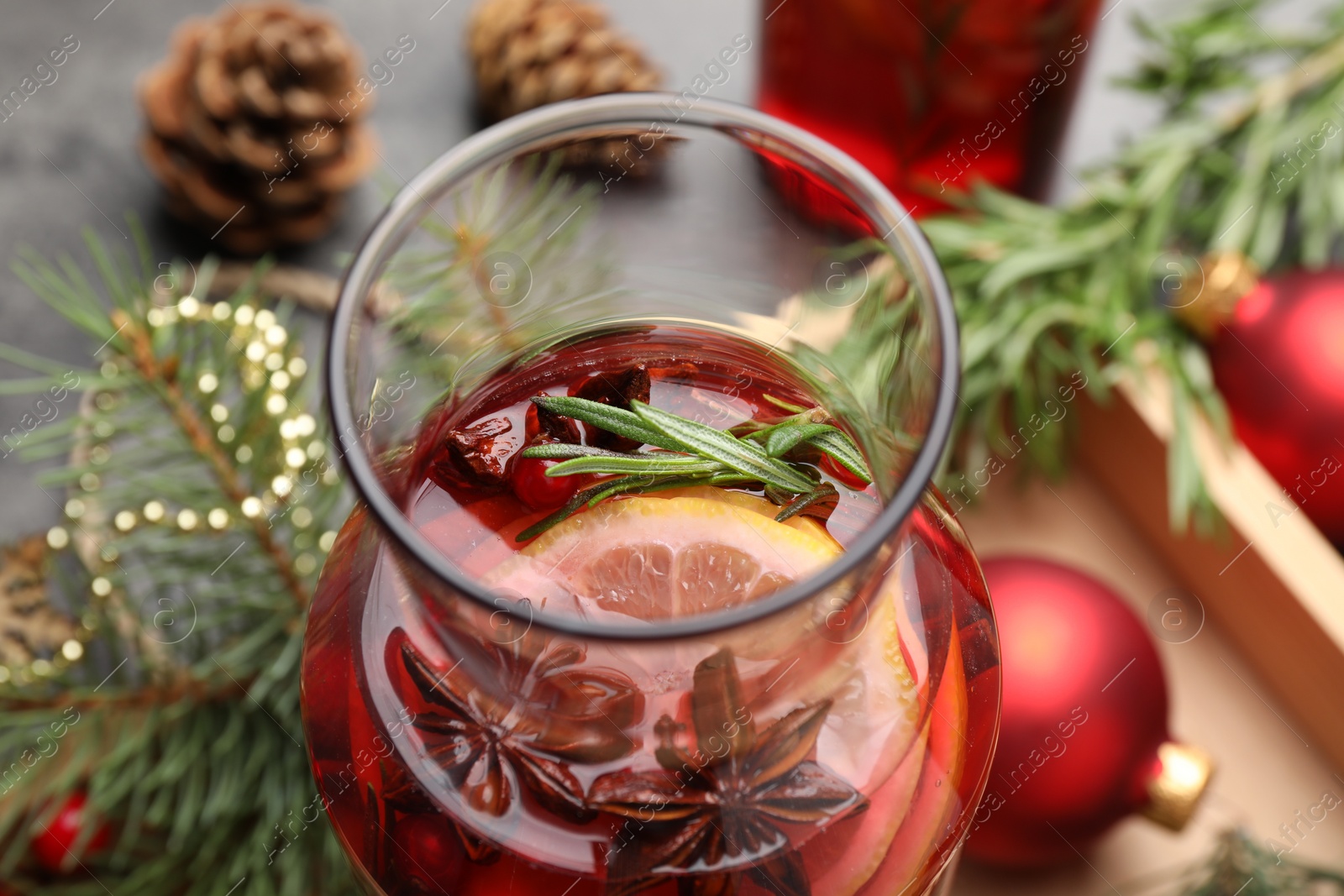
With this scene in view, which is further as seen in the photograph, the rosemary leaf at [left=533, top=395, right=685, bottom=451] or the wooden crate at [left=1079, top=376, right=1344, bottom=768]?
the wooden crate at [left=1079, top=376, right=1344, bottom=768]

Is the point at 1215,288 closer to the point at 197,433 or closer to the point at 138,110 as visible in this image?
the point at 197,433

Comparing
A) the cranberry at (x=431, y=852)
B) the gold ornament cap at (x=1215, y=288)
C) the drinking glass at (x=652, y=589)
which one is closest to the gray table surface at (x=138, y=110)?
the gold ornament cap at (x=1215, y=288)

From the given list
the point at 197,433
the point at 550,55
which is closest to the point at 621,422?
the point at 197,433

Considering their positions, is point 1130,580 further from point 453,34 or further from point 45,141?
point 45,141

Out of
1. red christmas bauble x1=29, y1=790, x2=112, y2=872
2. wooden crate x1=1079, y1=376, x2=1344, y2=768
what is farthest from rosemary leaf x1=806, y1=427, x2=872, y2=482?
red christmas bauble x1=29, y1=790, x2=112, y2=872

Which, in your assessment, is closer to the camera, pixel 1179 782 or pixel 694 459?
pixel 694 459

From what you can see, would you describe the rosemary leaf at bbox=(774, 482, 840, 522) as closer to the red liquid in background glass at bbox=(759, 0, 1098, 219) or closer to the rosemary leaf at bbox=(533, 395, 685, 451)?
the rosemary leaf at bbox=(533, 395, 685, 451)

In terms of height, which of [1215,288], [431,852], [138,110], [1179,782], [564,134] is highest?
[138,110]
